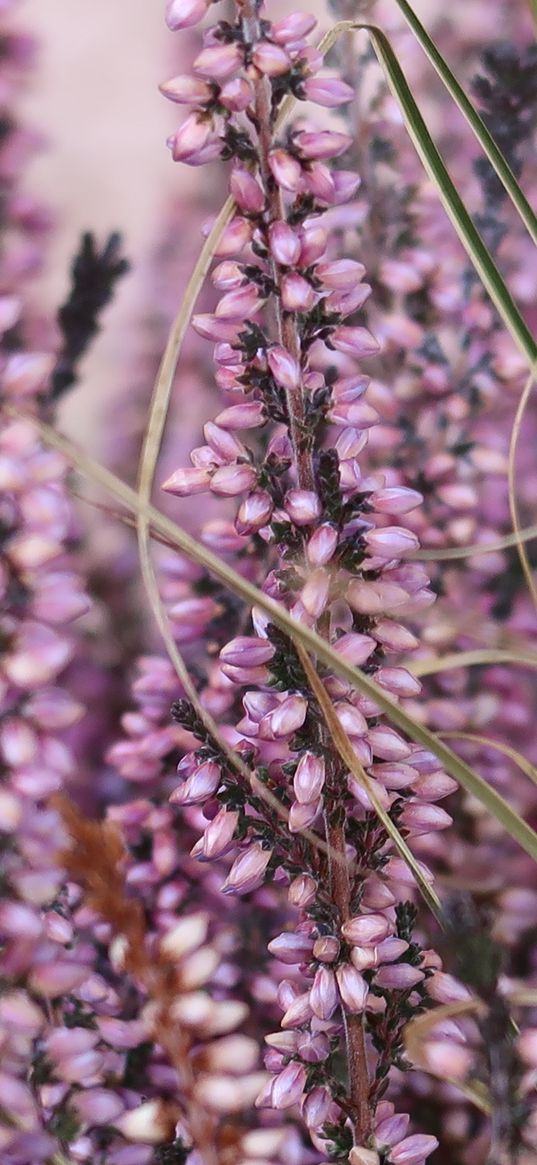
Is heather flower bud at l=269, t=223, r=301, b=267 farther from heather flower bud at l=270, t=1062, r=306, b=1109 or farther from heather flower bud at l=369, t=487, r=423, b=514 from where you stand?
heather flower bud at l=270, t=1062, r=306, b=1109

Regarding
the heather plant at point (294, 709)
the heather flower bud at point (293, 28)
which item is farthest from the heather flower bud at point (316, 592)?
the heather flower bud at point (293, 28)

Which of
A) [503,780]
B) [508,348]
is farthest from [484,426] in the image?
[503,780]

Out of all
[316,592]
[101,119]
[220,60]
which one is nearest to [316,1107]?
[316,592]

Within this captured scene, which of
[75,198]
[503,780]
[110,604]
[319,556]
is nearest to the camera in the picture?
[319,556]

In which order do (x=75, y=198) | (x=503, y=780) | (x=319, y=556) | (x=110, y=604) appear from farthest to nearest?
(x=75, y=198)
(x=110, y=604)
(x=503, y=780)
(x=319, y=556)

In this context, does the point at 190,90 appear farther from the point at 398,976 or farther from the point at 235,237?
the point at 398,976

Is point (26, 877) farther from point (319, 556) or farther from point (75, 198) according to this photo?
point (75, 198)

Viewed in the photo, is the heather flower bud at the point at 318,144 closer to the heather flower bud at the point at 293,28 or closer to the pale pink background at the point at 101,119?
the heather flower bud at the point at 293,28
